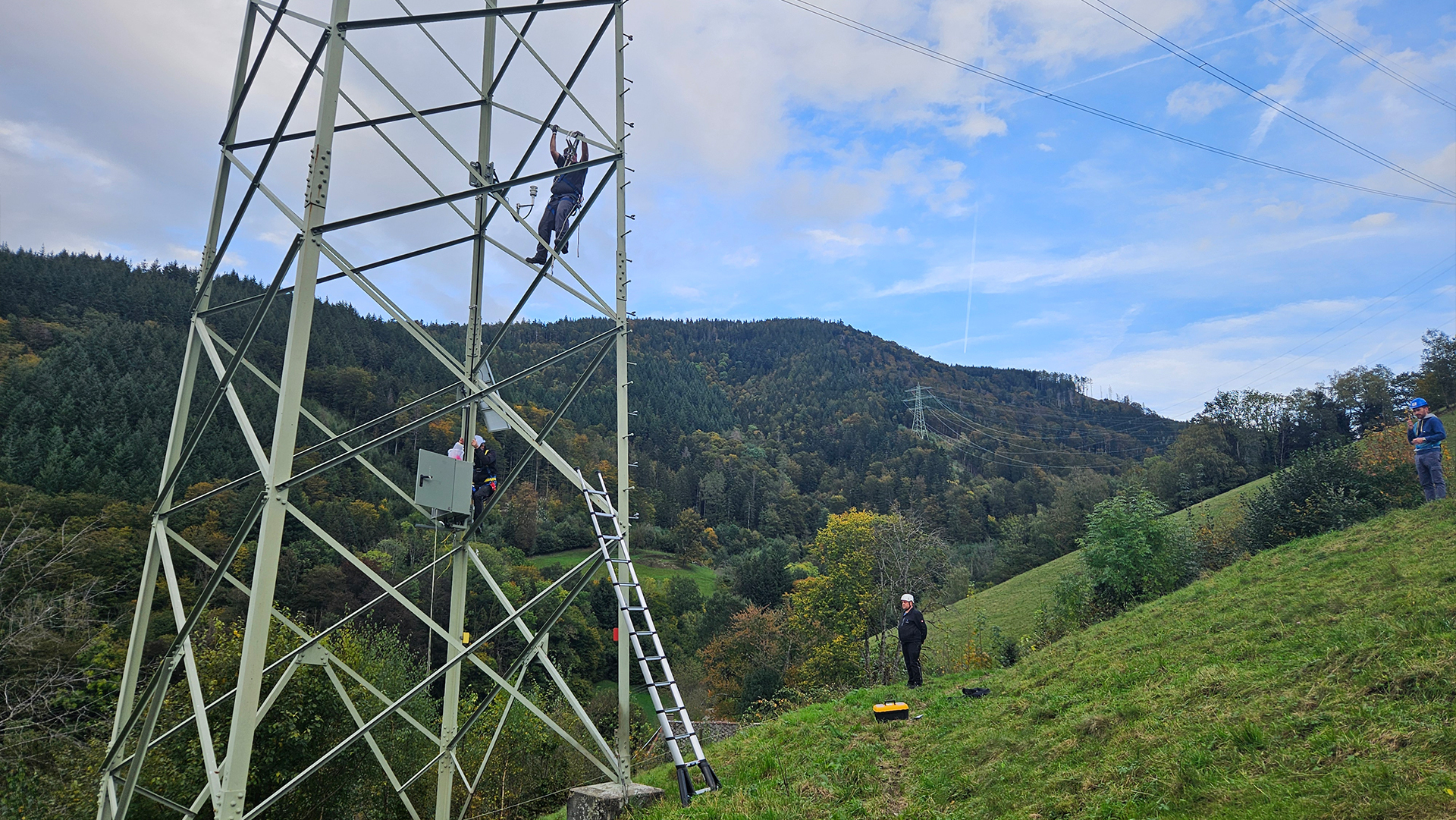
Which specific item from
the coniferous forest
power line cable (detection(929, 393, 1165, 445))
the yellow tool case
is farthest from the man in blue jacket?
power line cable (detection(929, 393, 1165, 445))

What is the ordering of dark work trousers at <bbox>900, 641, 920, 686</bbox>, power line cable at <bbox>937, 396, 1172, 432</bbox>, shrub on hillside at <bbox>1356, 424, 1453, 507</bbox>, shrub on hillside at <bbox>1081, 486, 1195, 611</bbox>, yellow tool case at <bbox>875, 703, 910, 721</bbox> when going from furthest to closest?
power line cable at <bbox>937, 396, 1172, 432</bbox> → shrub on hillside at <bbox>1081, 486, 1195, 611</bbox> → shrub on hillside at <bbox>1356, 424, 1453, 507</bbox> → dark work trousers at <bbox>900, 641, 920, 686</bbox> → yellow tool case at <bbox>875, 703, 910, 721</bbox>

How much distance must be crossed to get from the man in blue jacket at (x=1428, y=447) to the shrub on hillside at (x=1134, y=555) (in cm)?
643

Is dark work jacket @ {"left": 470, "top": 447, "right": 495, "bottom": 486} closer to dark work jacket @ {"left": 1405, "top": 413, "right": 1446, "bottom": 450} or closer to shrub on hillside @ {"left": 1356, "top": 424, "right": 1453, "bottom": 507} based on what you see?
dark work jacket @ {"left": 1405, "top": 413, "right": 1446, "bottom": 450}

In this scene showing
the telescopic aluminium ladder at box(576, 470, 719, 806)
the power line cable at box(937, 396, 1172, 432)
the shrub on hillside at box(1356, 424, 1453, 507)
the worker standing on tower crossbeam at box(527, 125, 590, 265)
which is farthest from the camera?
the power line cable at box(937, 396, 1172, 432)

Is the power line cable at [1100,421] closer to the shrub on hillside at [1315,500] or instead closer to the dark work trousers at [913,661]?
the shrub on hillside at [1315,500]

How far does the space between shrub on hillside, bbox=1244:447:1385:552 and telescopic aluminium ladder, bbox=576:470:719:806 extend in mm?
16773

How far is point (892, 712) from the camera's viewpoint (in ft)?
40.9

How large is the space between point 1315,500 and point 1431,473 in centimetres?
434

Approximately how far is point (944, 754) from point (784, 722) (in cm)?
423

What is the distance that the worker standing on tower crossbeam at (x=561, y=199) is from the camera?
1057 cm

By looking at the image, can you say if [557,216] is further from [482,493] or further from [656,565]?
[656,565]

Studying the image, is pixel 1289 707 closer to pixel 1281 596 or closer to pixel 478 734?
pixel 1281 596

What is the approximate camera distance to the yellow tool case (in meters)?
12.4

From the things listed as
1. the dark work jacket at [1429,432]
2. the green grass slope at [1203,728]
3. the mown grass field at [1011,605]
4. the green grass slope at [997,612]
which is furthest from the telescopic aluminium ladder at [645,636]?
the mown grass field at [1011,605]
